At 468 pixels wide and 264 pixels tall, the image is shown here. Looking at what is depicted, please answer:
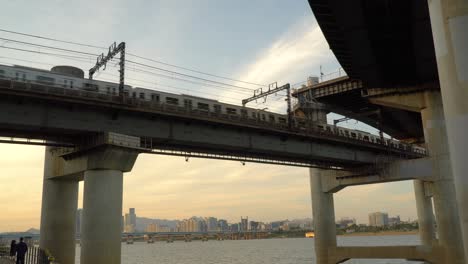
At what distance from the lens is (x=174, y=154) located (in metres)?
40.9

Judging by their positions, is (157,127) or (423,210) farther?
(423,210)

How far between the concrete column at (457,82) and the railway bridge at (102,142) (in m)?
24.5

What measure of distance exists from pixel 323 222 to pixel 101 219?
3678cm

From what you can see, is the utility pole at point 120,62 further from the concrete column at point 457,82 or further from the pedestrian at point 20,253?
the concrete column at point 457,82

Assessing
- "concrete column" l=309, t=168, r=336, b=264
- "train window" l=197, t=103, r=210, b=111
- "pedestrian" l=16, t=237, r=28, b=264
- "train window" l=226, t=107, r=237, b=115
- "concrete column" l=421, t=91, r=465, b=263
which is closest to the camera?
"pedestrian" l=16, t=237, r=28, b=264

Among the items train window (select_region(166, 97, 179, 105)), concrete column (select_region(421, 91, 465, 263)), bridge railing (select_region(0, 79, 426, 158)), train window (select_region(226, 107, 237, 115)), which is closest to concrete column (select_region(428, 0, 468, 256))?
bridge railing (select_region(0, 79, 426, 158))

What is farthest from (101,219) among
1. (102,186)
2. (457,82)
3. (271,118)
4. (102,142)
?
(457,82)

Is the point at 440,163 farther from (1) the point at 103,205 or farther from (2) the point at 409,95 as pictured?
(1) the point at 103,205

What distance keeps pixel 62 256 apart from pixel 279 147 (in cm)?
2493

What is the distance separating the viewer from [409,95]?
5131 cm

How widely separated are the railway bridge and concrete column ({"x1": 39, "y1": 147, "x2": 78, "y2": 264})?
0.29ft

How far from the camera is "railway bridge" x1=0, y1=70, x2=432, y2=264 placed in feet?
102

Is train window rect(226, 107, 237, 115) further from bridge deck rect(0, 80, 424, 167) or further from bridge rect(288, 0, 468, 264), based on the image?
bridge rect(288, 0, 468, 264)

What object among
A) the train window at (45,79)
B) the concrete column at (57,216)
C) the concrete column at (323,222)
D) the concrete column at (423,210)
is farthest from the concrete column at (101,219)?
the concrete column at (423,210)
